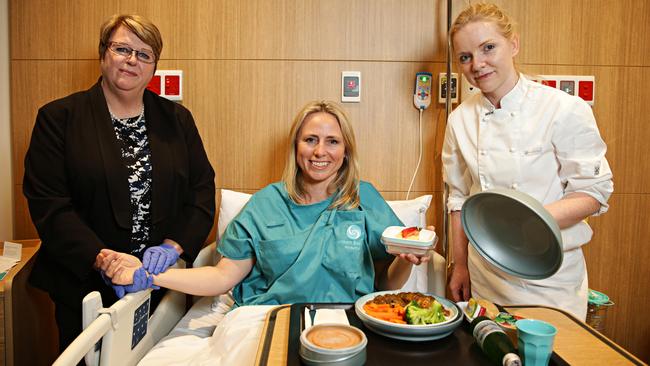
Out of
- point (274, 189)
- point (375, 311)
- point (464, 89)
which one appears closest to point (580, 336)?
point (375, 311)

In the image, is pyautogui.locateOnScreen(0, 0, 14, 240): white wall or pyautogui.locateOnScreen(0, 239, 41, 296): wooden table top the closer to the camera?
pyautogui.locateOnScreen(0, 239, 41, 296): wooden table top

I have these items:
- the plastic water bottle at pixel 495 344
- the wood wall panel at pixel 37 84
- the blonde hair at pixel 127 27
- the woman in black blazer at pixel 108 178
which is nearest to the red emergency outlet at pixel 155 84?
the wood wall panel at pixel 37 84

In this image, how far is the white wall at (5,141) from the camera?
7.50 feet

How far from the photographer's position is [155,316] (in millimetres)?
1646

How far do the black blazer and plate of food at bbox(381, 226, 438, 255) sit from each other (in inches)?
31.7

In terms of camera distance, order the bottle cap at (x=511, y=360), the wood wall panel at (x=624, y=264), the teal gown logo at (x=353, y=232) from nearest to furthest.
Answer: the bottle cap at (x=511, y=360) → the teal gown logo at (x=353, y=232) → the wood wall panel at (x=624, y=264)

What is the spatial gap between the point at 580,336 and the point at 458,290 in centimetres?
61

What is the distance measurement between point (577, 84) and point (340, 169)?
1.32 m

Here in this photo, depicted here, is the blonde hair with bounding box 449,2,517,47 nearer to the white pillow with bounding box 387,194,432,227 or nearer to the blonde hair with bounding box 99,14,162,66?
the white pillow with bounding box 387,194,432,227

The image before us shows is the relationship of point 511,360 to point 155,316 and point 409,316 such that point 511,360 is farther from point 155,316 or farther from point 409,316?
point 155,316

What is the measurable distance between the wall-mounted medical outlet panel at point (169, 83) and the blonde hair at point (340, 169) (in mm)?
802

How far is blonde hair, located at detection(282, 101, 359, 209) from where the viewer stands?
177 cm

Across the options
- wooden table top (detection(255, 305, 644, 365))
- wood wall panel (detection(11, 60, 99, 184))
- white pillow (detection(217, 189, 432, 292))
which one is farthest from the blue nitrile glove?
wood wall panel (detection(11, 60, 99, 184))

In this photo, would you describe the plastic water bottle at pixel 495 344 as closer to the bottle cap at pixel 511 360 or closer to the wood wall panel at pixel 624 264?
the bottle cap at pixel 511 360
